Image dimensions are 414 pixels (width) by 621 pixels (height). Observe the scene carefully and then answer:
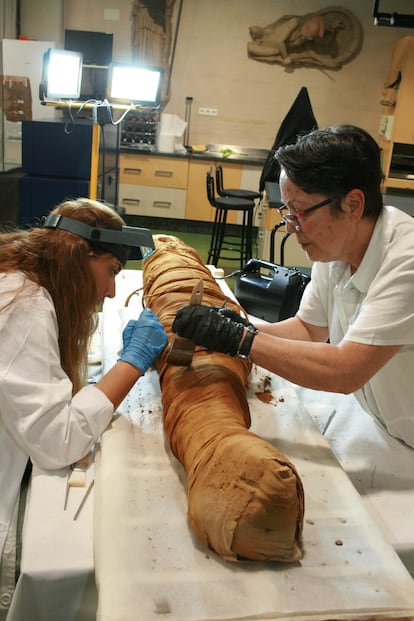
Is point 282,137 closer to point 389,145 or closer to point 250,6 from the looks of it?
point 389,145

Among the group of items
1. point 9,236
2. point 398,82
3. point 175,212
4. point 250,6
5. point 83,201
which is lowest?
point 175,212

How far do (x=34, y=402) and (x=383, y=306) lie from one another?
0.90 metres

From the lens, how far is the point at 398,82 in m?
6.82

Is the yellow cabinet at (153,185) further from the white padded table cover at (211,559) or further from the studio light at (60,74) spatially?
the white padded table cover at (211,559)

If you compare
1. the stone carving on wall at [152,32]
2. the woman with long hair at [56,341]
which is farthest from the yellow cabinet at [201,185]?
the woman with long hair at [56,341]

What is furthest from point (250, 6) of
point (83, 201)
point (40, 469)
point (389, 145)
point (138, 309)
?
point (40, 469)

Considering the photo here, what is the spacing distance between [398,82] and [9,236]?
21.2 feet

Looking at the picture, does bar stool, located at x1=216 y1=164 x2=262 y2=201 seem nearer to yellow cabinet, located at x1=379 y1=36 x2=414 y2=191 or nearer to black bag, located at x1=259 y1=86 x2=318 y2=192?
black bag, located at x1=259 y1=86 x2=318 y2=192

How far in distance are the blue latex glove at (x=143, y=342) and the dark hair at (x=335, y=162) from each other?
0.60 metres

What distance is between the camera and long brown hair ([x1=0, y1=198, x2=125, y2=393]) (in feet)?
4.92

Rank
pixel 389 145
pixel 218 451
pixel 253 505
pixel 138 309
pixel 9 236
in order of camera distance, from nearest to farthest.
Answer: pixel 253 505, pixel 218 451, pixel 9 236, pixel 138 309, pixel 389 145

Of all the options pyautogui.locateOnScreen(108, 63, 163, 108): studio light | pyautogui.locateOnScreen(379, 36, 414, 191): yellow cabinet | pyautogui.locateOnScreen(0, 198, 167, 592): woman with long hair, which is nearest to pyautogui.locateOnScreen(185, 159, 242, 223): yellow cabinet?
pyautogui.locateOnScreen(379, 36, 414, 191): yellow cabinet

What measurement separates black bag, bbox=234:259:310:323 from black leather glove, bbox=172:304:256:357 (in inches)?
46.9

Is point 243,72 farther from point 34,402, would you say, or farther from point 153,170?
→ point 34,402
